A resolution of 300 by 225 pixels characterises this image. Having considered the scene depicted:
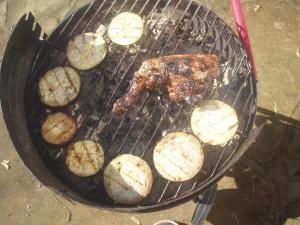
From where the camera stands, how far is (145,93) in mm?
4613

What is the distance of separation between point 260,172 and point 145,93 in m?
2.13

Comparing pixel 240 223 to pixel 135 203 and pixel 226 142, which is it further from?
pixel 135 203

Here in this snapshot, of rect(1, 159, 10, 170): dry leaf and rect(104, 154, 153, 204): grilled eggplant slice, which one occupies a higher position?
rect(104, 154, 153, 204): grilled eggplant slice

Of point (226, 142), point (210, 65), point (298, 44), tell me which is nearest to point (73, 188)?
point (226, 142)

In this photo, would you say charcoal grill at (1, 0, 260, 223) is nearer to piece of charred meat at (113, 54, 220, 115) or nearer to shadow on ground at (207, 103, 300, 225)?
piece of charred meat at (113, 54, 220, 115)

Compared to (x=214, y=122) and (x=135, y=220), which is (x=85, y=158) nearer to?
(x=214, y=122)

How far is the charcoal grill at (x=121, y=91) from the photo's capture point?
4.21m

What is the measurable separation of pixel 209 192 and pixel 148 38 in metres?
2.08

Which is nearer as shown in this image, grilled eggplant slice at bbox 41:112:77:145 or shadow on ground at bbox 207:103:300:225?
grilled eggplant slice at bbox 41:112:77:145

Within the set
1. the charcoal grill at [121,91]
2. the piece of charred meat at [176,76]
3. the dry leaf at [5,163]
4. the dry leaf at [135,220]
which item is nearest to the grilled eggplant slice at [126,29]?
the charcoal grill at [121,91]

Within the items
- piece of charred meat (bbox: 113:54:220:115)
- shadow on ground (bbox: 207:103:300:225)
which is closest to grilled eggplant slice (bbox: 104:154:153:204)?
piece of charred meat (bbox: 113:54:220:115)

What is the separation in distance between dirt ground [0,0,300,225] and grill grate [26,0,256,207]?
1382 mm

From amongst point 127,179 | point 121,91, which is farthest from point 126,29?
point 127,179

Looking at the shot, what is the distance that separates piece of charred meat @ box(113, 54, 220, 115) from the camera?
4379mm
